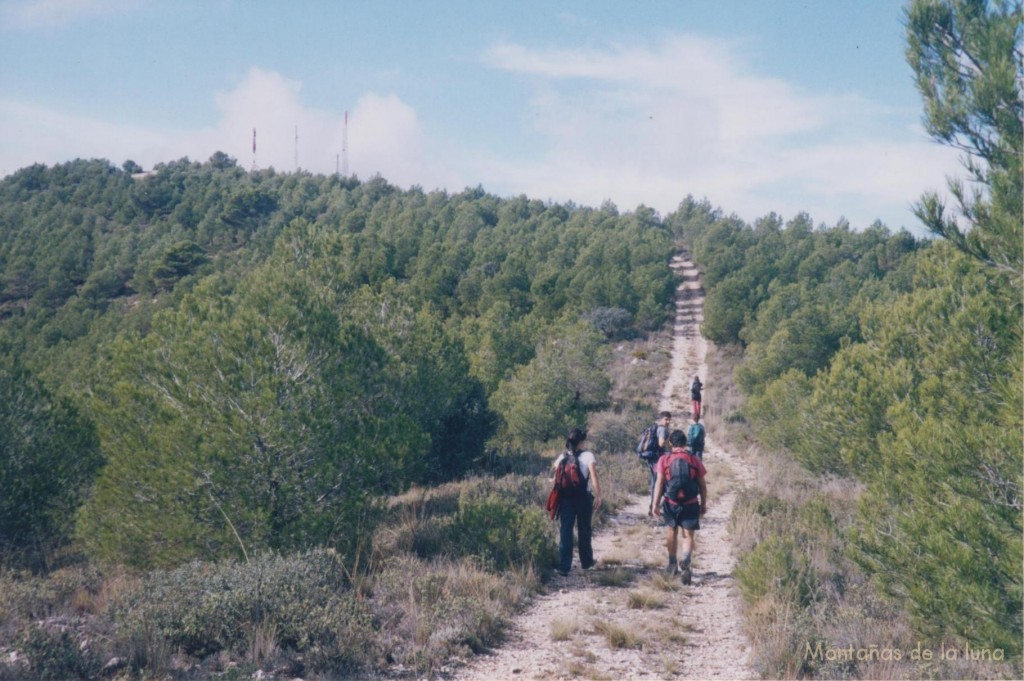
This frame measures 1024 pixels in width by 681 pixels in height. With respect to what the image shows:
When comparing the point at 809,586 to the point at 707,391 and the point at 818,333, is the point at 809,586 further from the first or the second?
the point at 707,391

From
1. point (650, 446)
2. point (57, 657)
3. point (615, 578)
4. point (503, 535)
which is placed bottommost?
point (615, 578)

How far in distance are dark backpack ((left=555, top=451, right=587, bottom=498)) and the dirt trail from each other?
94 centimetres

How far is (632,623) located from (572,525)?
1492 mm

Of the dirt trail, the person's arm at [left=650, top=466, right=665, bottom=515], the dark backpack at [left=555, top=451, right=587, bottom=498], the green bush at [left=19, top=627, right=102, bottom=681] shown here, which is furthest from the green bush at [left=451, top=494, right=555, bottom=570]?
the green bush at [left=19, top=627, right=102, bottom=681]

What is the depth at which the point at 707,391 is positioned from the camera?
101ft

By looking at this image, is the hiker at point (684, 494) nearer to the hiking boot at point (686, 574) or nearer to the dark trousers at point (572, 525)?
the hiking boot at point (686, 574)

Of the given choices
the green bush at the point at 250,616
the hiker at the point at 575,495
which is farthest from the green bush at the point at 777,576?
the green bush at the point at 250,616

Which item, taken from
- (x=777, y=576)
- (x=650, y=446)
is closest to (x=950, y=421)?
(x=777, y=576)

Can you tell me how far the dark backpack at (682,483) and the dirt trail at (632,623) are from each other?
851 mm

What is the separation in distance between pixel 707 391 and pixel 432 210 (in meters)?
43.7

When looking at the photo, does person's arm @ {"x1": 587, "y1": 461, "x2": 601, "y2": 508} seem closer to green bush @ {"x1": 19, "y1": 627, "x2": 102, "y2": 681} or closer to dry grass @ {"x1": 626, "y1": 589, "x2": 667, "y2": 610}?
dry grass @ {"x1": 626, "y1": 589, "x2": 667, "y2": 610}

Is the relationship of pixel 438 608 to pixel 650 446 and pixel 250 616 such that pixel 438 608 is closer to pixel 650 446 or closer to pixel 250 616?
pixel 250 616

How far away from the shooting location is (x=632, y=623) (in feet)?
19.1

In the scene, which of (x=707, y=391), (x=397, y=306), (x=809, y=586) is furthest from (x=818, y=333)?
(x=809, y=586)
